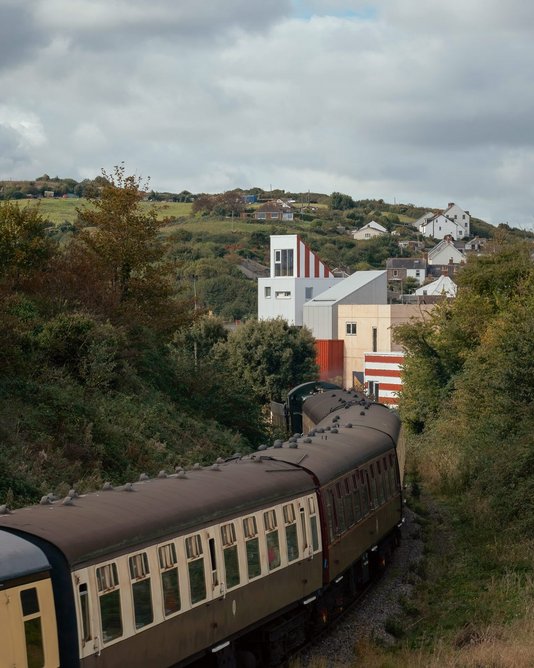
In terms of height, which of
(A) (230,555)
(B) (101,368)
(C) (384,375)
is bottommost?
(C) (384,375)

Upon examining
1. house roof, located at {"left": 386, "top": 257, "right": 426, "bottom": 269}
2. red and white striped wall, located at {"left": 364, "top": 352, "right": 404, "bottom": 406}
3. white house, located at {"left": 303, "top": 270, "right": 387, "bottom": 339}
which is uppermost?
house roof, located at {"left": 386, "top": 257, "right": 426, "bottom": 269}

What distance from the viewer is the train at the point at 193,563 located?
9.73 meters

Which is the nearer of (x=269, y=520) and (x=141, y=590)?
(x=141, y=590)

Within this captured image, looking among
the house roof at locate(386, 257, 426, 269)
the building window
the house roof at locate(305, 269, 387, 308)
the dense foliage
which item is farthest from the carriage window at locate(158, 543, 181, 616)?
the house roof at locate(386, 257, 426, 269)

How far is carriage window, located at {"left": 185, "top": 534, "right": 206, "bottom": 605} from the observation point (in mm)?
12109

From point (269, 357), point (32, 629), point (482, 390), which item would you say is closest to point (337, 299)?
point (269, 357)

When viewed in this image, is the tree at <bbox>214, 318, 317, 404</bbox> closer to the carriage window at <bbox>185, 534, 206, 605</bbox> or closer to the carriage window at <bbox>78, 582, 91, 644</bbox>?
the carriage window at <bbox>185, 534, 206, 605</bbox>

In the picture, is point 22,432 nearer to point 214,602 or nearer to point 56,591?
point 214,602

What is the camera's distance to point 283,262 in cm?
9706

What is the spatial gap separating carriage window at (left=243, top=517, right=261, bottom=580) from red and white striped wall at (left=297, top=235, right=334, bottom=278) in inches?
3198

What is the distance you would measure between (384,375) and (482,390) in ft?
96.4

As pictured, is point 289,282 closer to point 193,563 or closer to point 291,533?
point 291,533

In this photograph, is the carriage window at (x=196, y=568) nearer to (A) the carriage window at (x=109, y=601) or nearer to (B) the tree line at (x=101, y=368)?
(A) the carriage window at (x=109, y=601)

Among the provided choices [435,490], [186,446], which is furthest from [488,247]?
[186,446]
